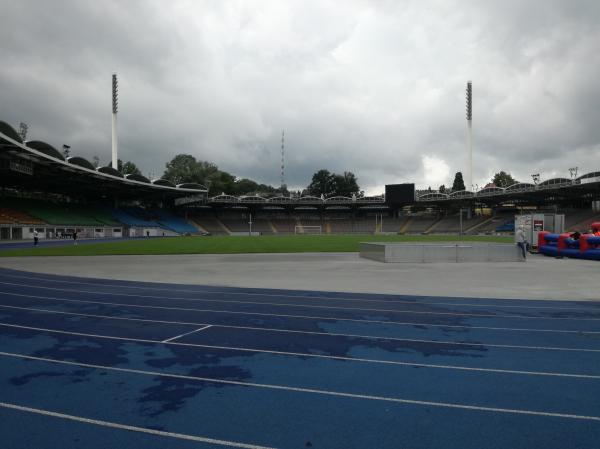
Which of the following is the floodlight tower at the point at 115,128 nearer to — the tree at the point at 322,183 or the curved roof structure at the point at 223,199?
the curved roof structure at the point at 223,199

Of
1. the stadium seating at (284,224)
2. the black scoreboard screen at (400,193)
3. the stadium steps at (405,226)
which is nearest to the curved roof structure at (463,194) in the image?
the black scoreboard screen at (400,193)

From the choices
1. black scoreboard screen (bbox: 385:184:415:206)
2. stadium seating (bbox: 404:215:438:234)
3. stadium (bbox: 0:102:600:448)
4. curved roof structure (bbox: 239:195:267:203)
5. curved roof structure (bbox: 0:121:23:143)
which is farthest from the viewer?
curved roof structure (bbox: 239:195:267:203)

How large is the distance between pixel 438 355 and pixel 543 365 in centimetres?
138

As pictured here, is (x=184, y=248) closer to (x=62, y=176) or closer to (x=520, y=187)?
(x=62, y=176)

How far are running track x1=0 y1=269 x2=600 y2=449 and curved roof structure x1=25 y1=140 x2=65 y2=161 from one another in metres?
37.8

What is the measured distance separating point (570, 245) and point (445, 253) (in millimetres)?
9043

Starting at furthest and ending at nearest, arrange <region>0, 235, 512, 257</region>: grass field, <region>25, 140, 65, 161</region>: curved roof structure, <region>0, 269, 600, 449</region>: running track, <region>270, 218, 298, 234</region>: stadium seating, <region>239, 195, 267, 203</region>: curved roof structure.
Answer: <region>270, 218, 298, 234</region>: stadium seating < <region>239, 195, 267, 203</region>: curved roof structure < <region>25, 140, 65, 161</region>: curved roof structure < <region>0, 235, 512, 257</region>: grass field < <region>0, 269, 600, 449</region>: running track

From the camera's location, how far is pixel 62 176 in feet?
161

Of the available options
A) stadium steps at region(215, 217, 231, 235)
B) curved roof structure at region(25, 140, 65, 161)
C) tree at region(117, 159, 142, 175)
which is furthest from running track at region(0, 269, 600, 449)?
tree at region(117, 159, 142, 175)

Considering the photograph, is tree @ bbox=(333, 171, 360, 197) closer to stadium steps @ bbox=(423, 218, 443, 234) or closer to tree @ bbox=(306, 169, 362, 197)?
tree @ bbox=(306, 169, 362, 197)

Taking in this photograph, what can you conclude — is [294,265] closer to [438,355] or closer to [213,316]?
[213,316]

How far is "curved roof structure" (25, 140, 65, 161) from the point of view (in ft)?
127

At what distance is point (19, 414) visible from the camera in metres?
3.83

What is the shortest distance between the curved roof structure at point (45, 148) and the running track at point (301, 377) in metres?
37.8
